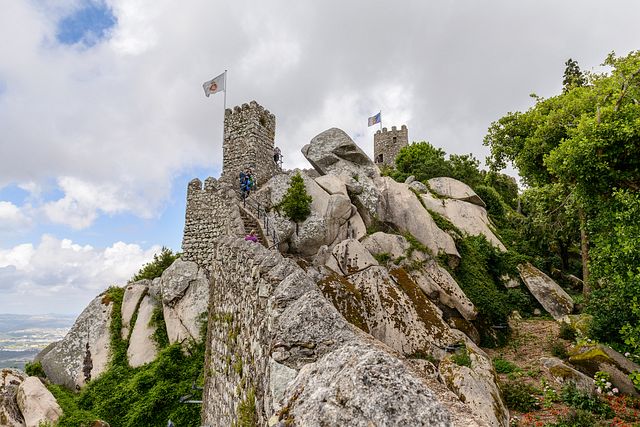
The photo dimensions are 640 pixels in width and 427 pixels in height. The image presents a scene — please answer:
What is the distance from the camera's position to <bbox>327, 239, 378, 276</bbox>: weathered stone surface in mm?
13742

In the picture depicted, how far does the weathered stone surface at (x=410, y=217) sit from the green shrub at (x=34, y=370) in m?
18.1

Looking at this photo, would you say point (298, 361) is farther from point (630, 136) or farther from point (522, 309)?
point (522, 309)

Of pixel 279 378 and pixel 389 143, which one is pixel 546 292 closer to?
pixel 279 378

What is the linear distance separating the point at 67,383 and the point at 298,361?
1690 centimetres

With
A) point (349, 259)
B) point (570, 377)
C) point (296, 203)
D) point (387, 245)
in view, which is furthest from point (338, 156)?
point (570, 377)

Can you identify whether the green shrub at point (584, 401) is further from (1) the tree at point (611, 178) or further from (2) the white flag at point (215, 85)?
(2) the white flag at point (215, 85)

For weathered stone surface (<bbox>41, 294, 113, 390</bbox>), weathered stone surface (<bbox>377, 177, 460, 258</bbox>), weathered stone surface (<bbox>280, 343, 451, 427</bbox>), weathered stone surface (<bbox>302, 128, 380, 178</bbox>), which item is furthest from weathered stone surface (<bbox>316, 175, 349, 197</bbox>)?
weathered stone surface (<bbox>280, 343, 451, 427</bbox>)

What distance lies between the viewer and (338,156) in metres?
24.5

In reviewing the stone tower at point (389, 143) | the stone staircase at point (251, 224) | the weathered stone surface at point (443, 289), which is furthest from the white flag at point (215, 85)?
the stone tower at point (389, 143)

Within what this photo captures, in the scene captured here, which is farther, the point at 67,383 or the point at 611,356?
the point at 67,383

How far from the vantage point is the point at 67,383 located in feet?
48.2

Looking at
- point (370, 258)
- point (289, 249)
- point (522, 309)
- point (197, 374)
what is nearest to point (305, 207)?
point (289, 249)

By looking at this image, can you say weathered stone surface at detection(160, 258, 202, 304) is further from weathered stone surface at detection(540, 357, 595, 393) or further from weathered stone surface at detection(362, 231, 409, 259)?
weathered stone surface at detection(540, 357, 595, 393)

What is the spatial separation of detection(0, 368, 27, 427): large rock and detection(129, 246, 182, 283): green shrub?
600cm
